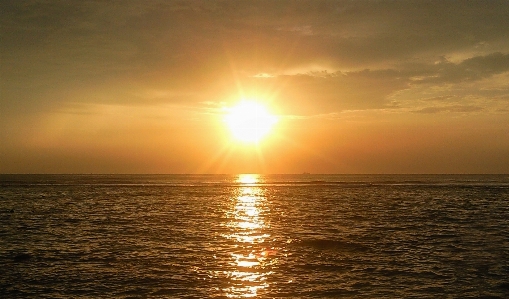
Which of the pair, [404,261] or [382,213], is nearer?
[404,261]

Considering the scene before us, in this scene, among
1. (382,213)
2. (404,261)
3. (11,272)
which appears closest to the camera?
(11,272)

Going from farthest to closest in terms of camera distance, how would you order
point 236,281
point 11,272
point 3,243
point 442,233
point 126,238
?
point 442,233
point 126,238
point 3,243
point 11,272
point 236,281

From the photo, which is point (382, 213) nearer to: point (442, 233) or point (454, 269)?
point (442, 233)

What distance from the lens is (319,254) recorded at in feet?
104

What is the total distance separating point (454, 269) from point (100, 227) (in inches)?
1387

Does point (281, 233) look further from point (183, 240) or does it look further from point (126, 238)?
point (126, 238)

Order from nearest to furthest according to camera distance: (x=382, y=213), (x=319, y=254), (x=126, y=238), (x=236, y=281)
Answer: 1. (x=236, y=281)
2. (x=319, y=254)
3. (x=126, y=238)
4. (x=382, y=213)

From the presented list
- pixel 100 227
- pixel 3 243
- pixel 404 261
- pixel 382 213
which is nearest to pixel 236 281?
pixel 404 261

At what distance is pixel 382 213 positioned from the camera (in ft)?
199

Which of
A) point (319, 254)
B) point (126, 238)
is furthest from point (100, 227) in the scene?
point (319, 254)

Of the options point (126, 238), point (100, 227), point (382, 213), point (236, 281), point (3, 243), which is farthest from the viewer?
point (382, 213)

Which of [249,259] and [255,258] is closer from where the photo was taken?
[249,259]

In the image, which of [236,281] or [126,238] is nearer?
[236,281]

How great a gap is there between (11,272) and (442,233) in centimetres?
3676
